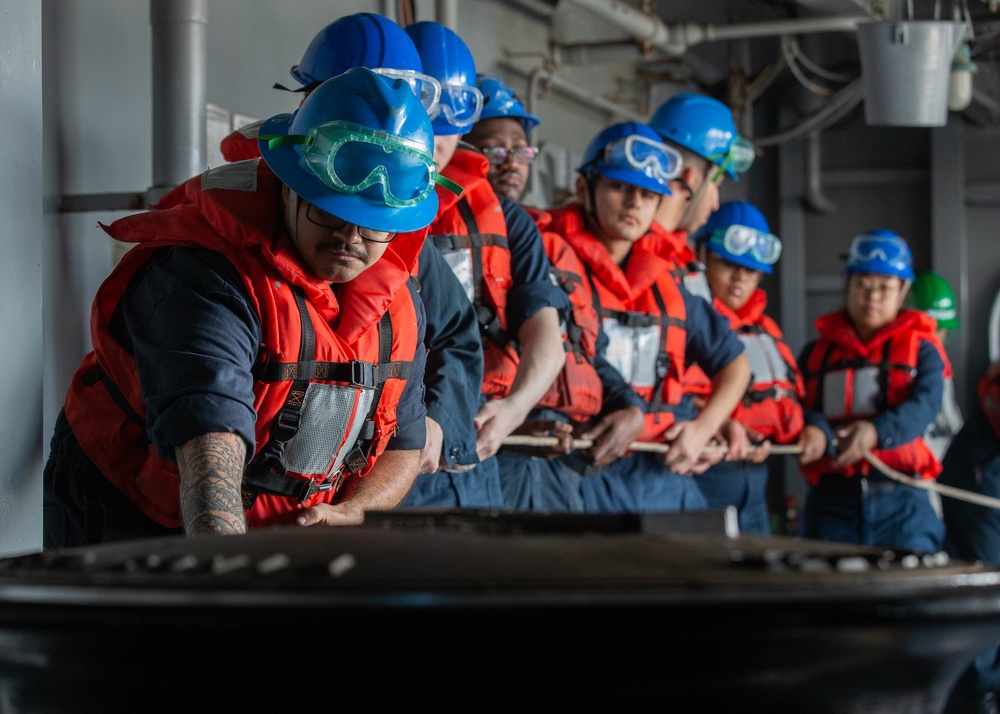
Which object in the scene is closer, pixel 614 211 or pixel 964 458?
pixel 614 211

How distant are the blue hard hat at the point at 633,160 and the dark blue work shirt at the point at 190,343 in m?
2.65

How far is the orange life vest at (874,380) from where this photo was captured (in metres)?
6.34

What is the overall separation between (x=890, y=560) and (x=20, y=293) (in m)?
1.86

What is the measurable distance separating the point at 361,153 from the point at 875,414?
4673 mm

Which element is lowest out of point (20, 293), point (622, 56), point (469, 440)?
point (469, 440)

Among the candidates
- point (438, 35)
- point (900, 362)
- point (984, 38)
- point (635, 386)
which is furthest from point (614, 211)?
point (984, 38)

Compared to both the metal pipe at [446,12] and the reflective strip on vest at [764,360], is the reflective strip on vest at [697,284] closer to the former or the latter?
the reflective strip on vest at [764,360]

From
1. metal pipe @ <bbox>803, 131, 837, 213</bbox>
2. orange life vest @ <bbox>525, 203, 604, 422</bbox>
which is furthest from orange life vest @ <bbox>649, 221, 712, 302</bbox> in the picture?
metal pipe @ <bbox>803, 131, 837, 213</bbox>

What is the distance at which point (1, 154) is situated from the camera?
259 cm

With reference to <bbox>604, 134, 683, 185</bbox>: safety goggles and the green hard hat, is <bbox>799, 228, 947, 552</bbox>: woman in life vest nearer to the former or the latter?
<bbox>604, 134, 683, 185</bbox>: safety goggles

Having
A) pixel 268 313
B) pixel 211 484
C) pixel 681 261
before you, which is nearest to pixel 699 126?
pixel 681 261

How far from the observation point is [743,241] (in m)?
6.45

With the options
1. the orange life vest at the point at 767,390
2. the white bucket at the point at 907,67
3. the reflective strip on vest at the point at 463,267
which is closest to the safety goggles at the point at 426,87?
the reflective strip on vest at the point at 463,267

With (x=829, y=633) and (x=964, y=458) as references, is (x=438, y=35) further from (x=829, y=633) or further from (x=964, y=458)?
(x=964, y=458)
